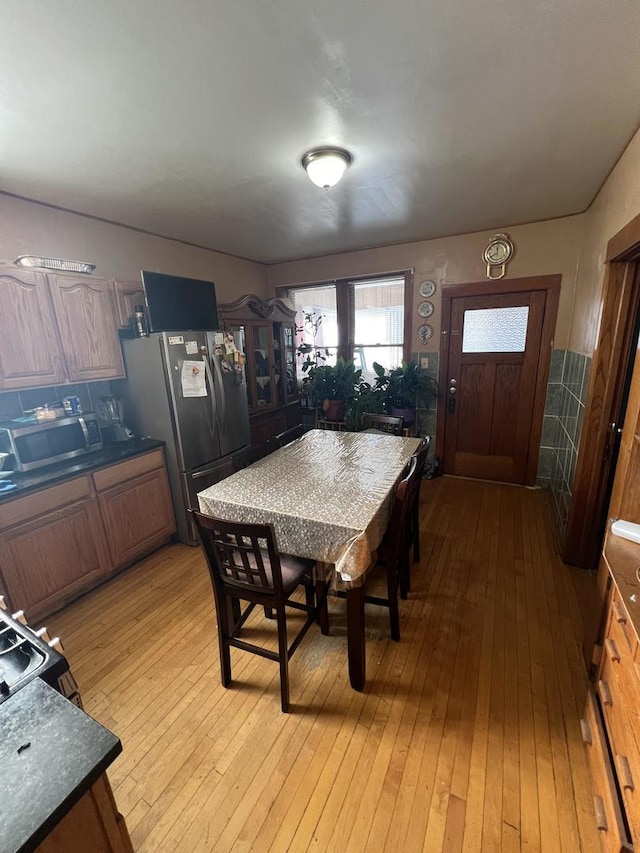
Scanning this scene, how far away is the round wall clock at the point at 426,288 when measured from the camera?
12.1 feet

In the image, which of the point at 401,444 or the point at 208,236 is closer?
the point at 401,444

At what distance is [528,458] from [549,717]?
2505mm

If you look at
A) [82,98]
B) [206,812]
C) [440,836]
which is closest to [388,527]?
[440,836]

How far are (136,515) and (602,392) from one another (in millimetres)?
3187

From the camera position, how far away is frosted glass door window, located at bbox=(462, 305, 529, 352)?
3387mm

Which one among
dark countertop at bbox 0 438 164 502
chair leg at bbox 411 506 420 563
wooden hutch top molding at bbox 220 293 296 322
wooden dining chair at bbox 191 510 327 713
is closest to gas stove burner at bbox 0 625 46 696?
wooden dining chair at bbox 191 510 327 713

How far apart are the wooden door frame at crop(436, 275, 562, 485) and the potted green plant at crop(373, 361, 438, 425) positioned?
144mm

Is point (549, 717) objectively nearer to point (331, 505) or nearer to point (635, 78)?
point (331, 505)

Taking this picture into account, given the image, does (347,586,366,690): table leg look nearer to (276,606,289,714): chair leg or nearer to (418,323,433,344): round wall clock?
(276,606,289,714): chair leg

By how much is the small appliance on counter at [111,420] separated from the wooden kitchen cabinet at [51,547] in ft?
1.76

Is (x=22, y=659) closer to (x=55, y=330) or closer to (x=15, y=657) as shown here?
(x=15, y=657)

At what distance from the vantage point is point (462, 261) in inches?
138

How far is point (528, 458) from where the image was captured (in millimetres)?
3545

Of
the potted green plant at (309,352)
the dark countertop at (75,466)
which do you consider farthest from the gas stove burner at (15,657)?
the potted green plant at (309,352)
